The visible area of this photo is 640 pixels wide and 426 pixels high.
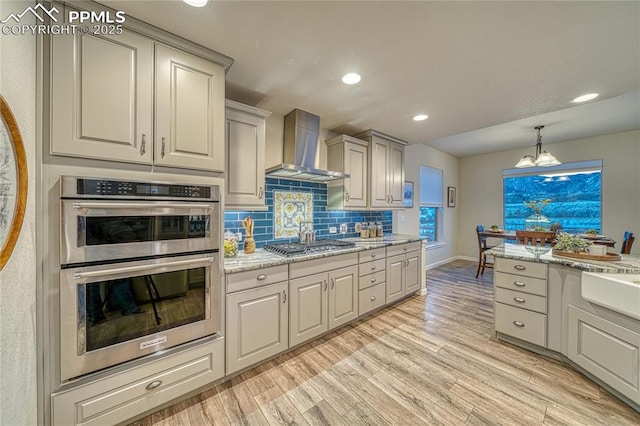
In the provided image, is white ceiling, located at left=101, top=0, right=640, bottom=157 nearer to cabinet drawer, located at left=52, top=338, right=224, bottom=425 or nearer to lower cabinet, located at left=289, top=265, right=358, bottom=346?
lower cabinet, located at left=289, top=265, right=358, bottom=346

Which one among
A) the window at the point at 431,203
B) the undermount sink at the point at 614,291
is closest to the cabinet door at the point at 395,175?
the window at the point at 431,203

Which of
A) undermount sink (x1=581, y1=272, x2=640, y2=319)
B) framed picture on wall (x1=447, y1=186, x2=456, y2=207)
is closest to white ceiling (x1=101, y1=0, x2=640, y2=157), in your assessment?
undermount sink (x1=581, y1=272, x2=640, y2=319)

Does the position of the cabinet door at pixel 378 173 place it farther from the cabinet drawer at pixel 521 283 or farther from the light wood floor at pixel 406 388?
the light wood floor at pixel 406 388

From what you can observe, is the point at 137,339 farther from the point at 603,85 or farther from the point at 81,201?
the point at 603,85

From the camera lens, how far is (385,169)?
3.55 metres

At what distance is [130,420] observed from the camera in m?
1.44

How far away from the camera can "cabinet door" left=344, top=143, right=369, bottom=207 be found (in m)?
3.11

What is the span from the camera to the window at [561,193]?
14.7 ft

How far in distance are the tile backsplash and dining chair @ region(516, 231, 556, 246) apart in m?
2.17

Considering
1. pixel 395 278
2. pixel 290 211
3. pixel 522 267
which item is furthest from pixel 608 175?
pixel 290 211

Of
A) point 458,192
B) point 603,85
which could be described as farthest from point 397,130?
point 458,192

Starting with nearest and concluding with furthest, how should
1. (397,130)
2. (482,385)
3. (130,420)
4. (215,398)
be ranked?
(130,420), (215,398), (482,385), (397,130)

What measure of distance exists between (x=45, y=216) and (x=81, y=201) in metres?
0.17

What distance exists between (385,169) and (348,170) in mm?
757
